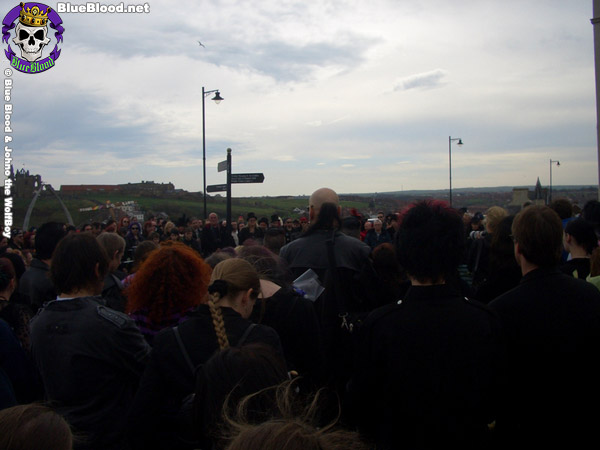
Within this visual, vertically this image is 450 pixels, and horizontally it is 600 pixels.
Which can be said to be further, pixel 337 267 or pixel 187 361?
pixel 337 267

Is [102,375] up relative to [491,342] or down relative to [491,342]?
down

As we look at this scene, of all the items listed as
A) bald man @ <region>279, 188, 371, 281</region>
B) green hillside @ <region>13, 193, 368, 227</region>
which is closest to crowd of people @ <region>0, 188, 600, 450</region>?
bald man @ <region>279, 188, 371, 281</region>

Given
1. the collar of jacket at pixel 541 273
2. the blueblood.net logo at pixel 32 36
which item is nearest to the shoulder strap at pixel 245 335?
the collar of jacket at pixel 541 273

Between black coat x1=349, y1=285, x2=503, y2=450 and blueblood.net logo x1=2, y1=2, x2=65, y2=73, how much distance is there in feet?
37.3

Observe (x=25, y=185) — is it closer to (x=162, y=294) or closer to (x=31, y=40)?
(x=31, y=40)

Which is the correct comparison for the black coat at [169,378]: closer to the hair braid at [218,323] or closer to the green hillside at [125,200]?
the hair braid at [218,323]

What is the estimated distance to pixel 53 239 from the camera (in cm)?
495

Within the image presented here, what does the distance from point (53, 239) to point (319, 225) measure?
274 cm

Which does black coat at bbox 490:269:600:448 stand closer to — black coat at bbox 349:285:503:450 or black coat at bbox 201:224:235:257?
black coat at bbox 349:285:503:450

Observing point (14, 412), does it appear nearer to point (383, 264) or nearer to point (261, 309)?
point (261, 309)

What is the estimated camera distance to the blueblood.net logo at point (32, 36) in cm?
1075

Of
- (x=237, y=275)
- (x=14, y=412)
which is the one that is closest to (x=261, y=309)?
(x=237, y=275)

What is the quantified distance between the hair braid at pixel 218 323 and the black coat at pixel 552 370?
1.33 metres

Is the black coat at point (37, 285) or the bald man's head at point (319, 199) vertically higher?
the bald man's head at point (319, 199)
